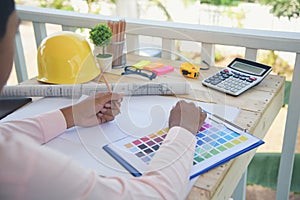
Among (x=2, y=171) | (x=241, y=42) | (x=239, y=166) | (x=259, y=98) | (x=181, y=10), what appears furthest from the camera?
(x=181, y=10)

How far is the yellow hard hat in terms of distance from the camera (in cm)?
105

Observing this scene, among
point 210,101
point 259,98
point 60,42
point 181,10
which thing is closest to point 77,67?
point 60,42

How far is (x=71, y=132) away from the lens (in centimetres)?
85

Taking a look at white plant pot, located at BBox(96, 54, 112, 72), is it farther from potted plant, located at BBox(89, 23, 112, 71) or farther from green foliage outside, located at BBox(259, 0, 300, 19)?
green foliage outside, located at BBox(259, 0, 300, 19)

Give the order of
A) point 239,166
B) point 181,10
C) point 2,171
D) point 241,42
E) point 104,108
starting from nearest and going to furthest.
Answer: point 2,171
point 239,166
point 104,108
point 241,42
point 181,10

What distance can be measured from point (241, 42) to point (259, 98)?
9.8 inches

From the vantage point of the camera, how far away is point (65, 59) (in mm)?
1046

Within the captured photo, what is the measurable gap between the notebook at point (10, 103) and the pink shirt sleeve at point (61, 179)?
414 millimetres

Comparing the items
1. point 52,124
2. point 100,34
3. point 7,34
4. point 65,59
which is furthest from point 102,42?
point 7,34

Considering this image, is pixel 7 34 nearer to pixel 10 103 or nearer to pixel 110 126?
pixel 110 126

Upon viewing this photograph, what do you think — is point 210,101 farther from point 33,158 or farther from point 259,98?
point 33,158

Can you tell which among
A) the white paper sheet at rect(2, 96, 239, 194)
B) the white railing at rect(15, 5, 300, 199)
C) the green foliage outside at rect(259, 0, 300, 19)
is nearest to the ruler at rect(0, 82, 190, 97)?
the white paper sheet at rect(2, 96, 239, 194)

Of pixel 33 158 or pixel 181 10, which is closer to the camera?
pixel 33 158

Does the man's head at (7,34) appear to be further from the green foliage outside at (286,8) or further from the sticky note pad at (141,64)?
the green foliage outside at (286,8)
